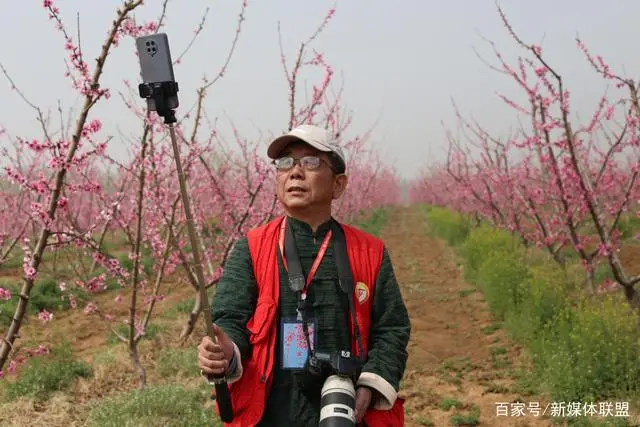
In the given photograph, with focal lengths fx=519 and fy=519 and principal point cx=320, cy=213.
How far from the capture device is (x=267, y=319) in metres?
1.85

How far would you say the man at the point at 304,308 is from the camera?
1828mm

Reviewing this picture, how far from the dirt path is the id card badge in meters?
3.10

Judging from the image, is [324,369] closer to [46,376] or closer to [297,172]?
[297,172]

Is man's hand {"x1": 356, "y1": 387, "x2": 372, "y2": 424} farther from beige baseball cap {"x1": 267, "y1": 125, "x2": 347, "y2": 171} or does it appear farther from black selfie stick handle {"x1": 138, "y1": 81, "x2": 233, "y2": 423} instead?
beige baseball cap {"x1": 267, "y1": 125, "x2": 347, "y2": 171}

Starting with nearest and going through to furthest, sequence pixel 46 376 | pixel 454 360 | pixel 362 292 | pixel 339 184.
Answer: pixel 362 292 → pixel 339 184 → pixel 46 376 → pixel 454 360

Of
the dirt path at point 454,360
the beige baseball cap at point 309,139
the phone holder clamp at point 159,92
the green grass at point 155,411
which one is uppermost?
the phone holder clamp at point 159,92

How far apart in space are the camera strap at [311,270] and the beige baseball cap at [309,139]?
306 mm

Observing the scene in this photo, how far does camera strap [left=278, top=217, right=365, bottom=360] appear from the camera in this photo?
1840 millimetres

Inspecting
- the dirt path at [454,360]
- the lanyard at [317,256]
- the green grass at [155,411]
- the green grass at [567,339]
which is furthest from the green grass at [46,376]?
the green grass at [567,339]

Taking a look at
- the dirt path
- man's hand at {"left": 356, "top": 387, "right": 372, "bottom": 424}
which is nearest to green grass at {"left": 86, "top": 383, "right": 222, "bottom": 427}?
the dirt path

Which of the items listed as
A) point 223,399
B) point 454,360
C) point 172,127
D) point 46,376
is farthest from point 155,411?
point 454,360

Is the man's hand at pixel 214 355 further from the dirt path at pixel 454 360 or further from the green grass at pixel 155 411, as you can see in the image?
the dirt path at pixel 454 360

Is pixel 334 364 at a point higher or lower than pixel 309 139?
lower

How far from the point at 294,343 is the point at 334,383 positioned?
23 centimetres
